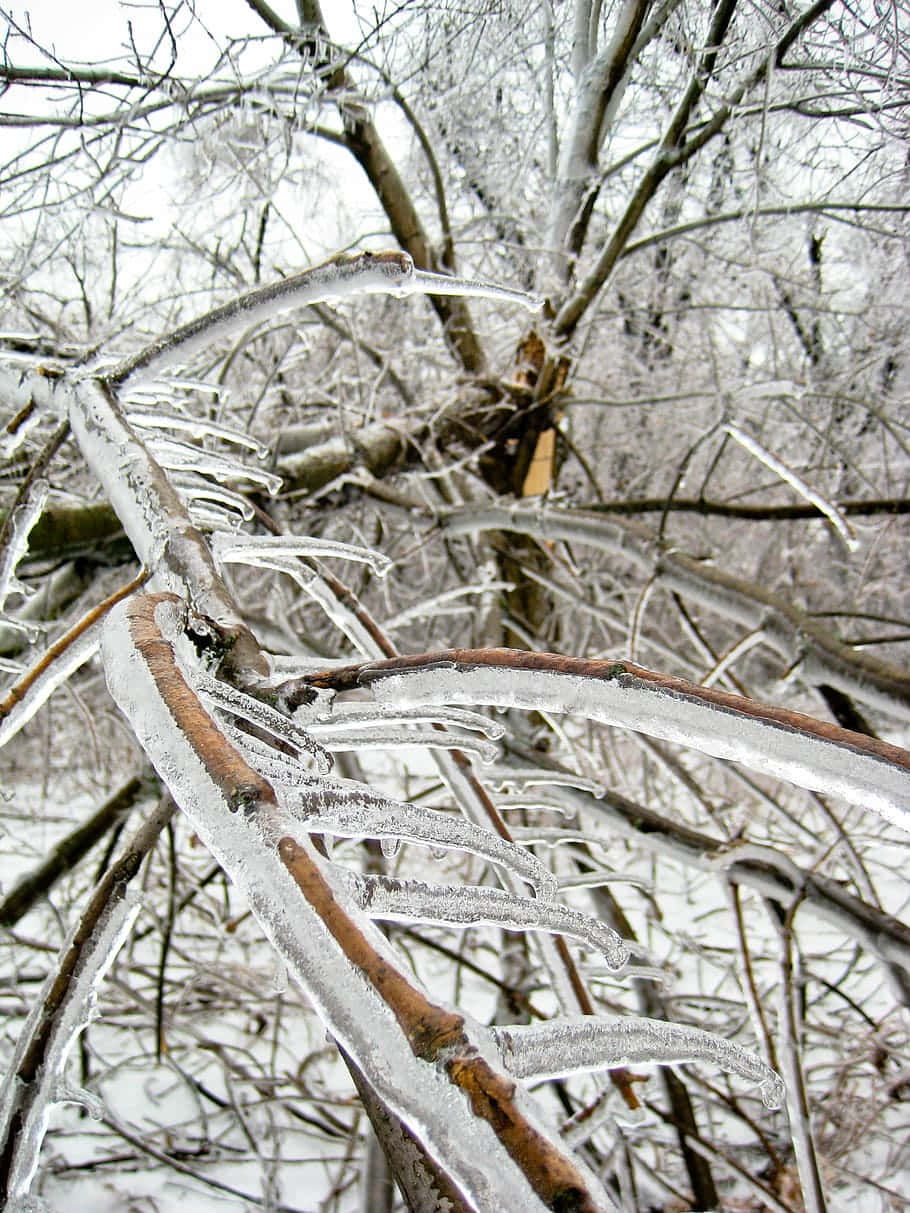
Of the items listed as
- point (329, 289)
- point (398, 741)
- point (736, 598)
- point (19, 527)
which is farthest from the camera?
point (736, 598)

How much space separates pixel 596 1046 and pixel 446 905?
0.10 metres

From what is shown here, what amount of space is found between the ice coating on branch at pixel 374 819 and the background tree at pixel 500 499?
0.01m

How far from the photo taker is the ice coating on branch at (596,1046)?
0.35 m

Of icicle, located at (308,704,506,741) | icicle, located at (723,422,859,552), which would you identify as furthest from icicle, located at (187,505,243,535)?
icicle, located at (723,422,859,552)

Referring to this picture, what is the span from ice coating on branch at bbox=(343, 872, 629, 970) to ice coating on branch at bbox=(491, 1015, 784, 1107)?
56mm

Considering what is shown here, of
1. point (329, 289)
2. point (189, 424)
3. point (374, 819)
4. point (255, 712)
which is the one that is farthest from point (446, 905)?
point (189, 424)

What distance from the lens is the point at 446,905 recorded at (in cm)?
41

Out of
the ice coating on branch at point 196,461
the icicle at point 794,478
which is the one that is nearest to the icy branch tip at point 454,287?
the ice coating on branch at point 196,461

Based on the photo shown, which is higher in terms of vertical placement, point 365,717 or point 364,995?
point 365,717

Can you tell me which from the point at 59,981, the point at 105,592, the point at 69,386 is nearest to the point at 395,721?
the point at 59,981

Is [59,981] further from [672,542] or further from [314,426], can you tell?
[314,426]

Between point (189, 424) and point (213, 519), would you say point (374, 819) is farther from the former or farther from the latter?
point (189, 424)

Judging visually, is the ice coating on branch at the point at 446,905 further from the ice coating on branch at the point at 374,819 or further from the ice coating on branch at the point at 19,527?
the ice coating on branch at the point at 19,527

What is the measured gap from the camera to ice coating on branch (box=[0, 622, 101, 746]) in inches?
21.6
